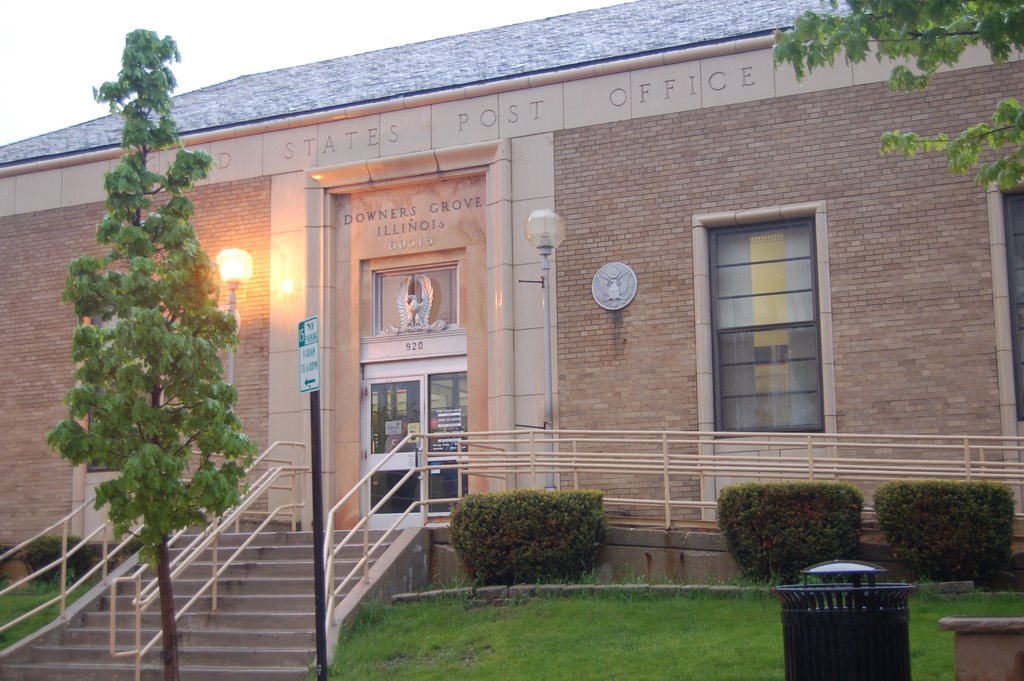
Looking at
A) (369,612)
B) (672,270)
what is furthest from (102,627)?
(672,270)

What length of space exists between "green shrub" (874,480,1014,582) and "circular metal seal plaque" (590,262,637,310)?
15.6 ft

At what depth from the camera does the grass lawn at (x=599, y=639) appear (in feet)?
31.2

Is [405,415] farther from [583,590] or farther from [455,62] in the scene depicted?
[455,62]

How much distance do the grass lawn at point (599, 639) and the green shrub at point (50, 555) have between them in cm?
619

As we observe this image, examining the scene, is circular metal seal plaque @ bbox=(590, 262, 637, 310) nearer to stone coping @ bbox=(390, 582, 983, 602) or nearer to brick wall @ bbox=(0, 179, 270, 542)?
stone coping @ bbox=(390, 582, 983, 602)

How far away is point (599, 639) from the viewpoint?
10.5 meters

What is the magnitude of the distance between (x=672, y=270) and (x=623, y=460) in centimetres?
242

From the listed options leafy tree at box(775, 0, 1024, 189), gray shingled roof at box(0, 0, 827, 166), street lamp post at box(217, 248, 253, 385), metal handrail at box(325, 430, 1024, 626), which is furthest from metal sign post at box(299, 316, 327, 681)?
gray shingled roof at box(0, 0, 827, 166)

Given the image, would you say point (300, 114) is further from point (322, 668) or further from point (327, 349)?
point (322, 668)

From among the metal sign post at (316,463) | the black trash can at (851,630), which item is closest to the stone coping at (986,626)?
the black trash can at (851,630)

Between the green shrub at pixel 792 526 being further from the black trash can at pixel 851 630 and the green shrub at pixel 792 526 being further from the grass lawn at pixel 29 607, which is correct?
the grass lawn at pixel 29 607

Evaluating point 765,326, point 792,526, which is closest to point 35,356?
point 765,326

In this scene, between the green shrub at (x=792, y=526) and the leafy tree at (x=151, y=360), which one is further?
the green shrub at (x=792, y=526)

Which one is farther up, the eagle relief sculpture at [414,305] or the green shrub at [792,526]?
the eagle relief sculpture at [414,305]
